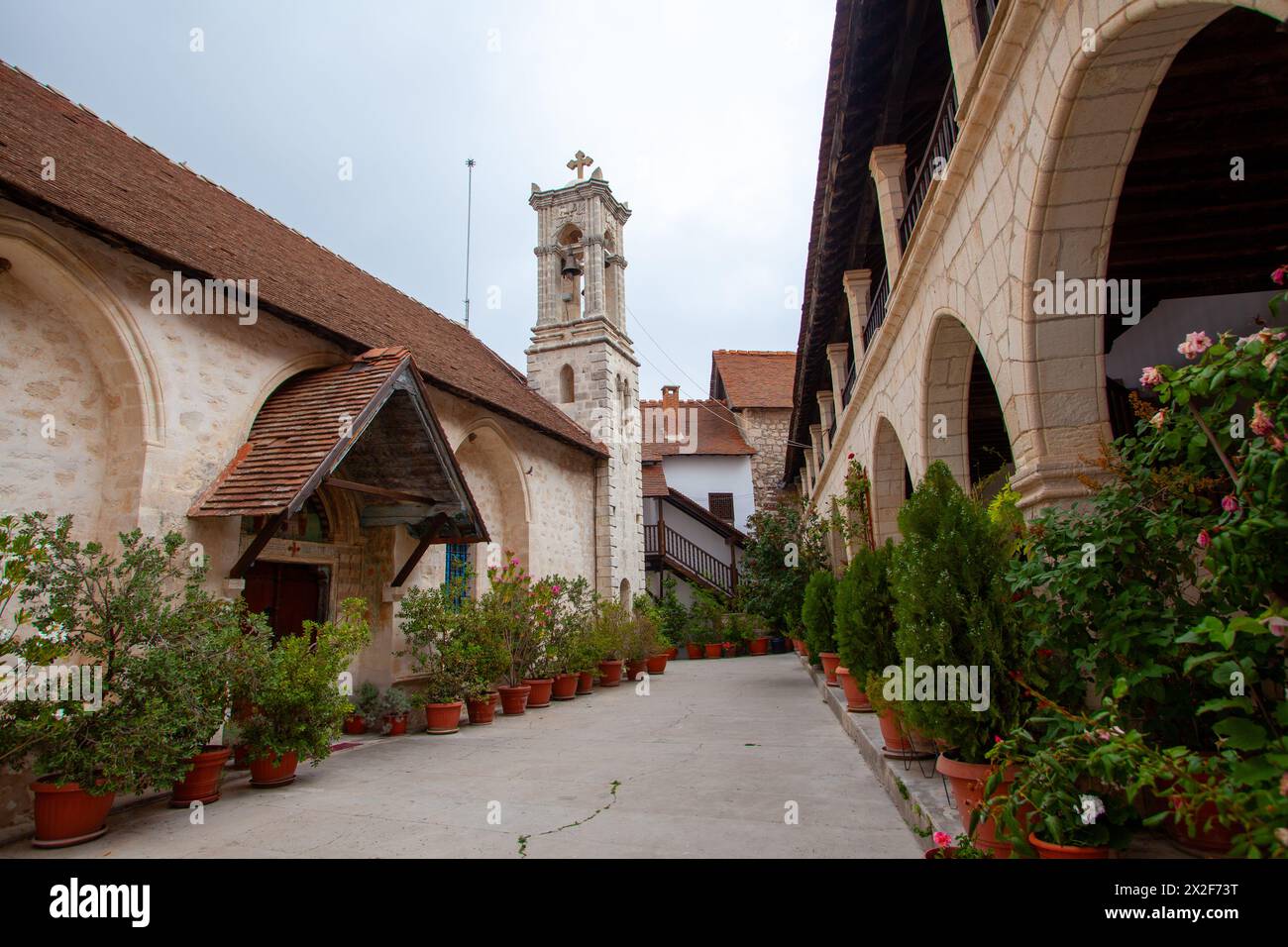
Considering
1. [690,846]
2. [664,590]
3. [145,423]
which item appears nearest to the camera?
[690,846]

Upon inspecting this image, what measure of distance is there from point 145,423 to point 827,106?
696 cm

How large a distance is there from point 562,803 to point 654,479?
19.5 meters

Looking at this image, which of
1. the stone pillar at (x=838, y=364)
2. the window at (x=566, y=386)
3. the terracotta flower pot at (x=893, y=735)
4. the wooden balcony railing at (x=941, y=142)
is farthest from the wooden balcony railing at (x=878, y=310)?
the window at (x=566, y=386)

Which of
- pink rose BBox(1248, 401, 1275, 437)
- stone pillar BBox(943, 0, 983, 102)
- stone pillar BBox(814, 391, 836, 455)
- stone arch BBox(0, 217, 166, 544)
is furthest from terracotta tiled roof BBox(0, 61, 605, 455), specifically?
pink rose BBox(1248, 401, 1275, 437)

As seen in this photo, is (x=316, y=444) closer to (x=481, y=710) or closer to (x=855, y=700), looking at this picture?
(x=481, y=710)

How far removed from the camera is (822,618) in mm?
10008

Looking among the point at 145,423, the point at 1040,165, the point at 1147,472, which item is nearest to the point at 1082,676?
the point at 1147,472

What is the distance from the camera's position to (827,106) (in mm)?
6969

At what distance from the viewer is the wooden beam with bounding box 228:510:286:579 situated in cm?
622

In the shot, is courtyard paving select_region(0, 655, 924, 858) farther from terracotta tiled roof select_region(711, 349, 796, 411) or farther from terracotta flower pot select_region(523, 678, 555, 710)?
terracotta tiled roof select_region(711, 349, 796, 411)

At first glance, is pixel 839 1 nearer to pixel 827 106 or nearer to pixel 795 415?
pixel 827 106

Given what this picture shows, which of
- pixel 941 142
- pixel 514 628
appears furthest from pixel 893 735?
pixel 514 628

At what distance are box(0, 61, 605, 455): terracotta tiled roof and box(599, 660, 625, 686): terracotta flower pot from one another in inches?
179
